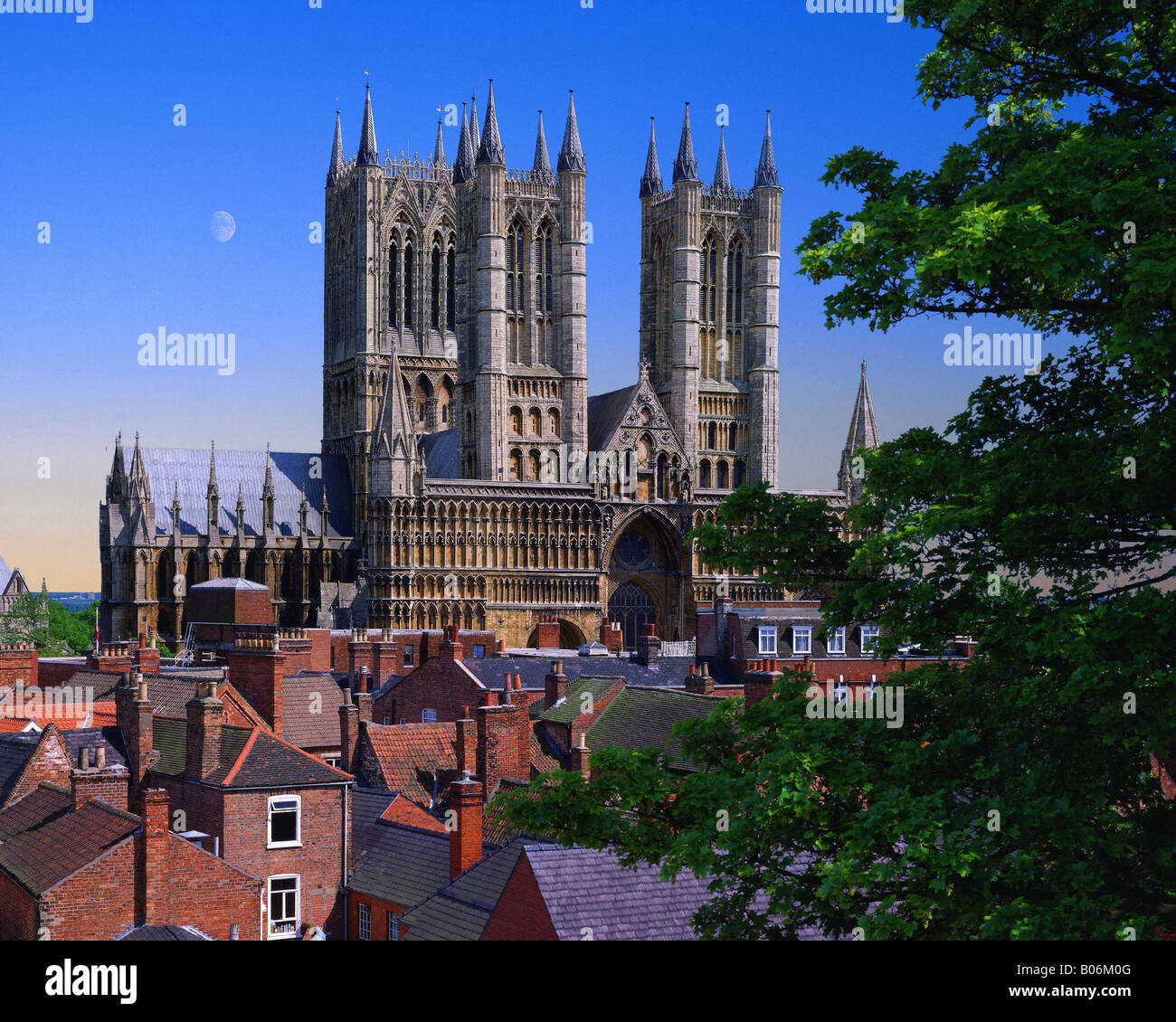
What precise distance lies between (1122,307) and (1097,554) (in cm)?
224

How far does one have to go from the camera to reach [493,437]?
94.9 metres

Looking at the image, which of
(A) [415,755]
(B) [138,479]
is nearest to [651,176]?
(B) [138,479]

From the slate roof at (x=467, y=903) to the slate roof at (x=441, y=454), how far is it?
7697cm

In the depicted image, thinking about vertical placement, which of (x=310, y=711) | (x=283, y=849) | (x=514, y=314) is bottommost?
(x=283, y=849)

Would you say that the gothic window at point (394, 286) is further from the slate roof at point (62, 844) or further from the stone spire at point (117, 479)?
the slate roof at point (62, 844)

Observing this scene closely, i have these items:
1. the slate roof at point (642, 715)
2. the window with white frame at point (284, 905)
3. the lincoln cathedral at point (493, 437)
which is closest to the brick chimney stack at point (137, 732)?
the window with white frame at point (284, 905)

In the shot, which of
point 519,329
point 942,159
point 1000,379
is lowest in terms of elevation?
point 1000,379

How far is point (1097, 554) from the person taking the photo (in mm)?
12180

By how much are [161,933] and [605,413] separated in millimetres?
82295

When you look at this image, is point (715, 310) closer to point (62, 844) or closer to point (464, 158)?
point (464, 158)

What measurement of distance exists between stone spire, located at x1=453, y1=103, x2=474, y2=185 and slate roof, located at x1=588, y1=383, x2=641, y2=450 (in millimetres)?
20784

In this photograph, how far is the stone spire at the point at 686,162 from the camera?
101938 millimetres
